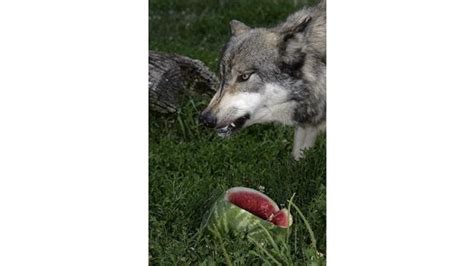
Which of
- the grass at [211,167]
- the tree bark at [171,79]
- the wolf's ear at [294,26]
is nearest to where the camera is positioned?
the grass at [211,167]

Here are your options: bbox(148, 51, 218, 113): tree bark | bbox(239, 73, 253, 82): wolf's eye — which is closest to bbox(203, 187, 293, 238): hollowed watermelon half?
bbox(239, 73, 253, 82): wolf's eye

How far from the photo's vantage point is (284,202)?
4469mm

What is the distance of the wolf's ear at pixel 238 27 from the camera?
4590 millimetres

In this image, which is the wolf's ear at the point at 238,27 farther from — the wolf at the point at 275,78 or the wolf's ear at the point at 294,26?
the wolf's ear at the point at 294,26

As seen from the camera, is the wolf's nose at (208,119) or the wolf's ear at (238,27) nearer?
the wolf's nose at (208,119)

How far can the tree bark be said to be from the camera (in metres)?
4.86

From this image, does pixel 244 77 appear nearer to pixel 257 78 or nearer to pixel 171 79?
pixel 257 78

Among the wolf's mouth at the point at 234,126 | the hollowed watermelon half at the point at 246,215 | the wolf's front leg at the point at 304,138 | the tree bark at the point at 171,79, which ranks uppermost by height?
the tree bark at the point at 171,79

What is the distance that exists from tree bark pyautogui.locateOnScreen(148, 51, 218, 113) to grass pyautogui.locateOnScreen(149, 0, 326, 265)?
35 millimetres

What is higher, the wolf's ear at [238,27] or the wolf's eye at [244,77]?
the wolf's ear at [238,27]

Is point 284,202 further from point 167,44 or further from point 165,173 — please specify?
point 167,44

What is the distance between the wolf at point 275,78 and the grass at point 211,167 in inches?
3.1

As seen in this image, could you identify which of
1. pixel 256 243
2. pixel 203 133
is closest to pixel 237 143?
pixel 203 133

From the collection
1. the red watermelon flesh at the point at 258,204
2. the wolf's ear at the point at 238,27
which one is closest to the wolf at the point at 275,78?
the wolf's ear at the point at 238,27
